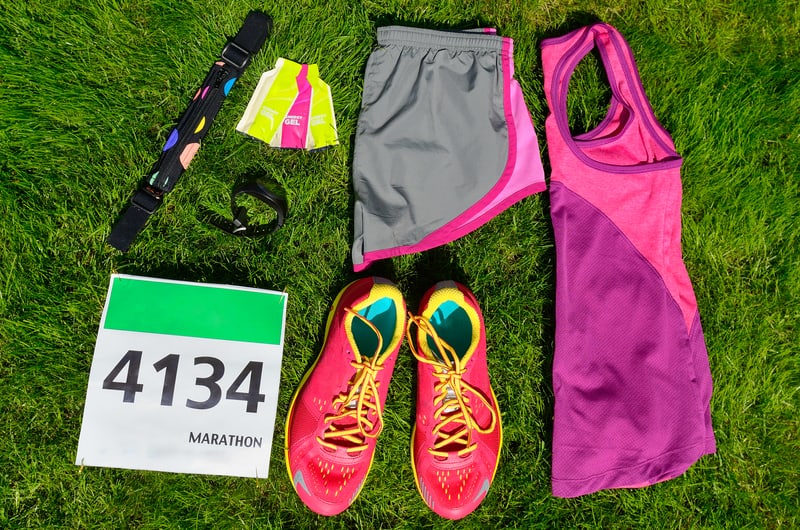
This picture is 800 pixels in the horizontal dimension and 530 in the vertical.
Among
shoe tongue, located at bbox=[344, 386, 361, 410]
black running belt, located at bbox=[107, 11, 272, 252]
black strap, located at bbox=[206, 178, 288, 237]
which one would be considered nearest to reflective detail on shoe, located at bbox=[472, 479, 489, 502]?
shoe tongue, located at bbox=[344, 386, 361, 410]

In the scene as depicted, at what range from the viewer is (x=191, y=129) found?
2.20m

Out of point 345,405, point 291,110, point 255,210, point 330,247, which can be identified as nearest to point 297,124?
point 291,110

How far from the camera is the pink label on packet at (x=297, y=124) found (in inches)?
89.1

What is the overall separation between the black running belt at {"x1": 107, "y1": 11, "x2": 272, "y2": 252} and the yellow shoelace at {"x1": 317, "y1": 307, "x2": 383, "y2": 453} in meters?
0.92

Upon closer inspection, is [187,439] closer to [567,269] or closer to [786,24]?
[567,269]

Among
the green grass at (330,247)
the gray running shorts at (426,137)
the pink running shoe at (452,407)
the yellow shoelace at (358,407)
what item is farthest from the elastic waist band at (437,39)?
the yellow shoelace at (358,407)

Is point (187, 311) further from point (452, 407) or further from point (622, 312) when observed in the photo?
point (622, 312)

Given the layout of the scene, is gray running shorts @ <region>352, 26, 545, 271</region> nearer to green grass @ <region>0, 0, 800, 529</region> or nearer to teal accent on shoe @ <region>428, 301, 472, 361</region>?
green grass @ <region>0, 0, 800, 529</region>

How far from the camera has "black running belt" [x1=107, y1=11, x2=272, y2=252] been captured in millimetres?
2154

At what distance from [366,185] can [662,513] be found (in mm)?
1891

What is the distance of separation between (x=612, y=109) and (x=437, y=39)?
2.71 feet

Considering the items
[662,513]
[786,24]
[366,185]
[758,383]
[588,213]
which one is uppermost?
[786,24]

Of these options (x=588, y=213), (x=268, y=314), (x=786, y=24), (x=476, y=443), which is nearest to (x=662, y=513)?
(x=476, y=443)

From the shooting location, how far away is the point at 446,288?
213 cm
